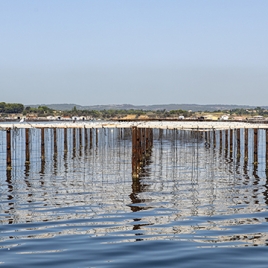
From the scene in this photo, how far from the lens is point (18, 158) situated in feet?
174

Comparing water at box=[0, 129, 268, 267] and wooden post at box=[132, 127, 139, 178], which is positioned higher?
wooden post at box=[132, 127, 139, 178]

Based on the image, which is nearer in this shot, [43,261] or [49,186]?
[43,261]

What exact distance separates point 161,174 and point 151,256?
21910mm

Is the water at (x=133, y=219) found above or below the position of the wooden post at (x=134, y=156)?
below

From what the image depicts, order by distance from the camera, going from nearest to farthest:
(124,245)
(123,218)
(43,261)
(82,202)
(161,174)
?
1. (43,261)
2. (124,245)
3. (123,218)
4. (82,202)
5. (161,174)

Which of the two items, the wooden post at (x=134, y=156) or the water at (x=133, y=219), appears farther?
the wooden post at (x=134, y=156)

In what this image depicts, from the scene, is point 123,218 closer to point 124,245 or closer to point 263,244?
point 124,245

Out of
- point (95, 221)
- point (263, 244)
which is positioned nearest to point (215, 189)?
point (95, 221)

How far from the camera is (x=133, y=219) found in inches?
881

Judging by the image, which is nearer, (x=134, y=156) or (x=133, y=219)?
(x=133, y=219)

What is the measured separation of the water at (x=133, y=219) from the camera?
17.0m

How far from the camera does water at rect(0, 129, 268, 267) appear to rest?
1703cm

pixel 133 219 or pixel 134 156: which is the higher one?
pixel 134 156

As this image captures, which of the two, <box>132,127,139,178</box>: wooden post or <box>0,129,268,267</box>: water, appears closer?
<box>0,129,268,267</box>: water
